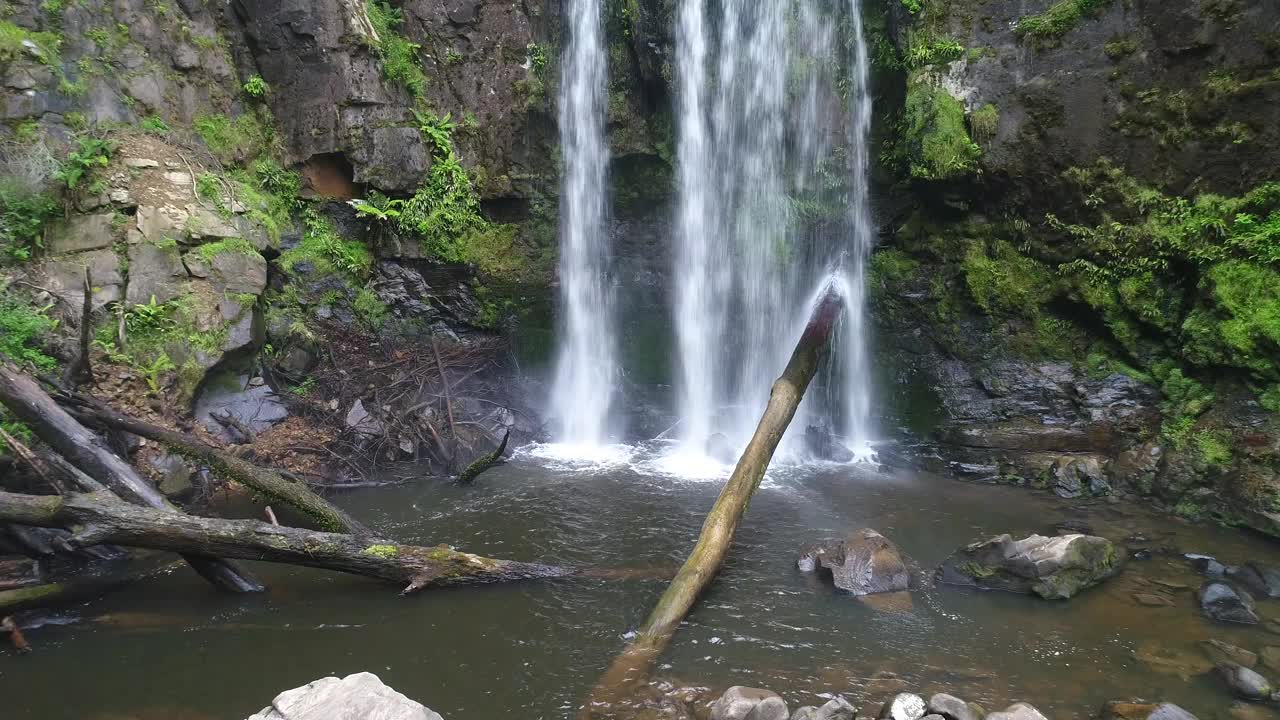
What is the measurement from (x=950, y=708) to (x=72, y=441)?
642 cm

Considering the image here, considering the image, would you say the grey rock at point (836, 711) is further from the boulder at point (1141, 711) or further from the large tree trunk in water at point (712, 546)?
the boulder at point (1141, 711)

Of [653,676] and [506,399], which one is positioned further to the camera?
[506,399]

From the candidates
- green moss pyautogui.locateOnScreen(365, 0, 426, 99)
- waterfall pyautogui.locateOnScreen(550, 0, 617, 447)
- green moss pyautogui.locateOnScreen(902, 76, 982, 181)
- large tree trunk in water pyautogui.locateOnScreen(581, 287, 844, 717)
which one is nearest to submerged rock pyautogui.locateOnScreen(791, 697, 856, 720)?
large tree trunk in water pyautogui.locateOnScreen(581, 287, 844, 717)

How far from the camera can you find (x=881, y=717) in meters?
3.62

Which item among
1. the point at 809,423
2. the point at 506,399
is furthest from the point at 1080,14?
the point at 506,399

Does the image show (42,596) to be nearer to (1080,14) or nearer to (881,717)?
(881,717)

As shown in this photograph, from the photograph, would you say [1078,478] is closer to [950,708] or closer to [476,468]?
[950,708]

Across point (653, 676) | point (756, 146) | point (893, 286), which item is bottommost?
point (653, 676)

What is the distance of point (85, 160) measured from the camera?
25.7 ft

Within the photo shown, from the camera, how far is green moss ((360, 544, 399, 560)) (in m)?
4.76

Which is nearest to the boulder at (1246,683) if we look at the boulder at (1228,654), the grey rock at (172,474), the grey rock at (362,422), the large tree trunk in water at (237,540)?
the boulder at (1228,654)

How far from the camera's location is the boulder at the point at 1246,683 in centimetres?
379

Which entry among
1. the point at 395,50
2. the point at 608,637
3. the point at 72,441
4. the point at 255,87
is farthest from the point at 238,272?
the point at 608,637

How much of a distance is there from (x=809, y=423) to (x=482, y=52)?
770 cm
